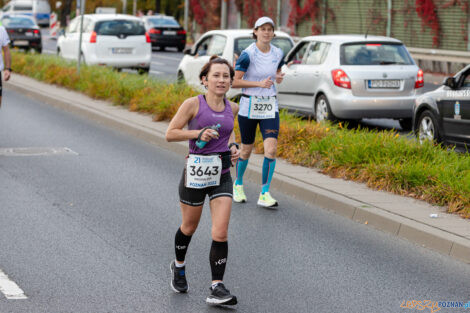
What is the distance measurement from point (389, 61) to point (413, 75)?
446mm

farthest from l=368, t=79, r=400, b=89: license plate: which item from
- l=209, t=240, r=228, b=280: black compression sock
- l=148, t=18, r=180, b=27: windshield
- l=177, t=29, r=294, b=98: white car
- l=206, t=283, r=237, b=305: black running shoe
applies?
l=148, t=18, r=180, b=27: windshield

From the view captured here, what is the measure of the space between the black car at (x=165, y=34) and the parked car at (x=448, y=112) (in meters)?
32.3

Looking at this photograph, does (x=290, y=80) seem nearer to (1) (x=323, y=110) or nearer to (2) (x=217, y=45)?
(1) (x=323, y=110)

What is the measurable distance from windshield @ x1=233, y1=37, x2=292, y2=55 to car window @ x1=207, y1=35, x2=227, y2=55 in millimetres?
319

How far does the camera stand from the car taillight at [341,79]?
14680mm

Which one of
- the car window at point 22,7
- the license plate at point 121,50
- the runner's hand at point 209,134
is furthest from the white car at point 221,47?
the car window at point 22,7

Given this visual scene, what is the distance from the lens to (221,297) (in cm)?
575

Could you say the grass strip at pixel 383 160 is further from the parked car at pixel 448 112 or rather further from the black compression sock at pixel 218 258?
the black compression sock at pixel 218 258

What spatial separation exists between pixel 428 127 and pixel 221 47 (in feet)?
19.1

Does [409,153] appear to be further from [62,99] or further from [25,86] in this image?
[25,86]

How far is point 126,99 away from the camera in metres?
17.9

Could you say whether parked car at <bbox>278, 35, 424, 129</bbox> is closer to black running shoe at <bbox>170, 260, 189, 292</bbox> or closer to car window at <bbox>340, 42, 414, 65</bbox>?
car window at <bbox>340, 42, 414, 65</bbox>

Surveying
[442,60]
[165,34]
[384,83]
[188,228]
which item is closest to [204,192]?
[188,228]

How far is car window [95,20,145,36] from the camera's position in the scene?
2581 centimetres
